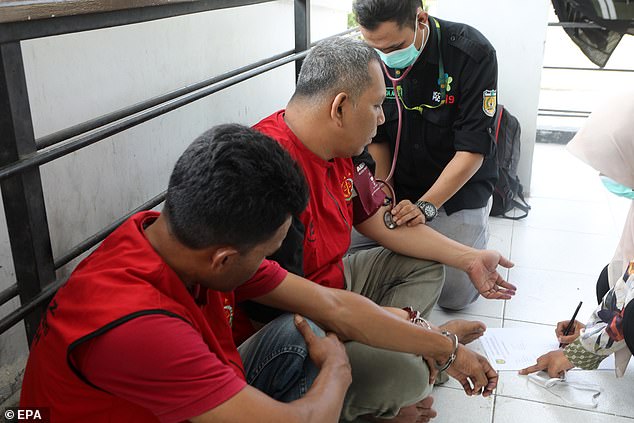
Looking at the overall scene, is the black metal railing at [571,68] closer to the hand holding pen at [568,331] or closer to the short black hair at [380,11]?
the short black hair at [380,11]

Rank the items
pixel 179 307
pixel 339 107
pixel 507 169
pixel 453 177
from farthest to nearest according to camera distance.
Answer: pixel 507 169 → pixel 453 177 → pixel 339 107 → pixel 179 307

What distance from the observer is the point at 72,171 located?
1.70 metres

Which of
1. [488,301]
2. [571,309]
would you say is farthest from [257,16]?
[571,309]

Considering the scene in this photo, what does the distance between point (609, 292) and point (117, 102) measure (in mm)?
1540

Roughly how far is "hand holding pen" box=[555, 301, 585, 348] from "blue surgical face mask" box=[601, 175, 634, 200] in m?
0.38

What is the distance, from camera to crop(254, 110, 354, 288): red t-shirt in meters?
1.65

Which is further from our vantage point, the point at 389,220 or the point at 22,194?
the point at 389,220

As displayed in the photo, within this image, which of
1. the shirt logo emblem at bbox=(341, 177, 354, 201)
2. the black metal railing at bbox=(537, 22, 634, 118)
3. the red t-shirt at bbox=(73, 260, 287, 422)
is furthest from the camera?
the black metal railing at bbox=(537, 22, 634, 118)

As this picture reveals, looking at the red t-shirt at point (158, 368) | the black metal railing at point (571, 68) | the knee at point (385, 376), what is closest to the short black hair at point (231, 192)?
the red t-shirt at point (158, 368)

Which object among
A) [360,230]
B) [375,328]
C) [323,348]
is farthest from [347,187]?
[323,348]

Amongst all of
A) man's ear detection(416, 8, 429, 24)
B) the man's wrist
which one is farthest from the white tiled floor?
man's ear detection(416, 8, 429, 24)

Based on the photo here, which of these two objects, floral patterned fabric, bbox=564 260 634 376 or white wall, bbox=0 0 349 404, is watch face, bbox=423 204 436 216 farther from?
white wall, bbox=0 0 349 404

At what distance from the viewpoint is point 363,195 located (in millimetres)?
1919

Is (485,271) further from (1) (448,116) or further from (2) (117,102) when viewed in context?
(2) (117,102)
